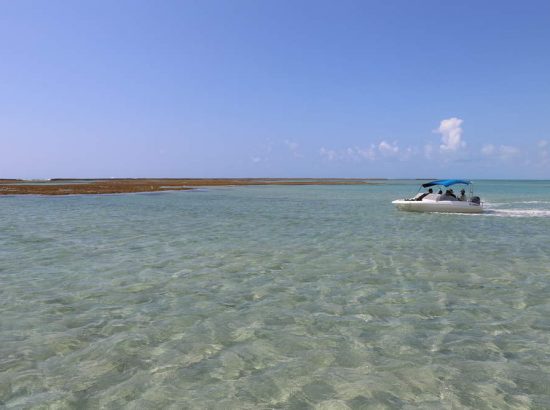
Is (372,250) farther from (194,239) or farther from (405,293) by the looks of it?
(194,239)

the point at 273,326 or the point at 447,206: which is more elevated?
the point at 447,206

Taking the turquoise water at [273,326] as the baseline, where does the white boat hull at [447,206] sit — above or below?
above

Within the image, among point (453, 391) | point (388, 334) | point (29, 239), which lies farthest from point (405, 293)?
point (29, 239)

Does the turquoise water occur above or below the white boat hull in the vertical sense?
below

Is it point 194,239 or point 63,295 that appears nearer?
point 63,295

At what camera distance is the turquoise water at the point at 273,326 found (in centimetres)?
557

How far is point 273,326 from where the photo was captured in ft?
26.3

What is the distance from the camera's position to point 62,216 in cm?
2866

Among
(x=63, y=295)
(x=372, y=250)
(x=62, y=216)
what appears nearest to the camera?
(x=63, y=295)

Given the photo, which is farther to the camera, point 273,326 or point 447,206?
point 447,206

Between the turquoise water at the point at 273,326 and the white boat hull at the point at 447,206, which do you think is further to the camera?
the white boat hull at the point at 447,206

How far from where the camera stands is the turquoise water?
5.57 m

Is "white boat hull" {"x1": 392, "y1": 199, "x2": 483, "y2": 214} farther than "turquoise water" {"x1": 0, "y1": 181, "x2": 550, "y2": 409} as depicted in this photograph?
Yes

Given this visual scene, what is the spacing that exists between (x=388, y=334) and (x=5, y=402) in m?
6.06
